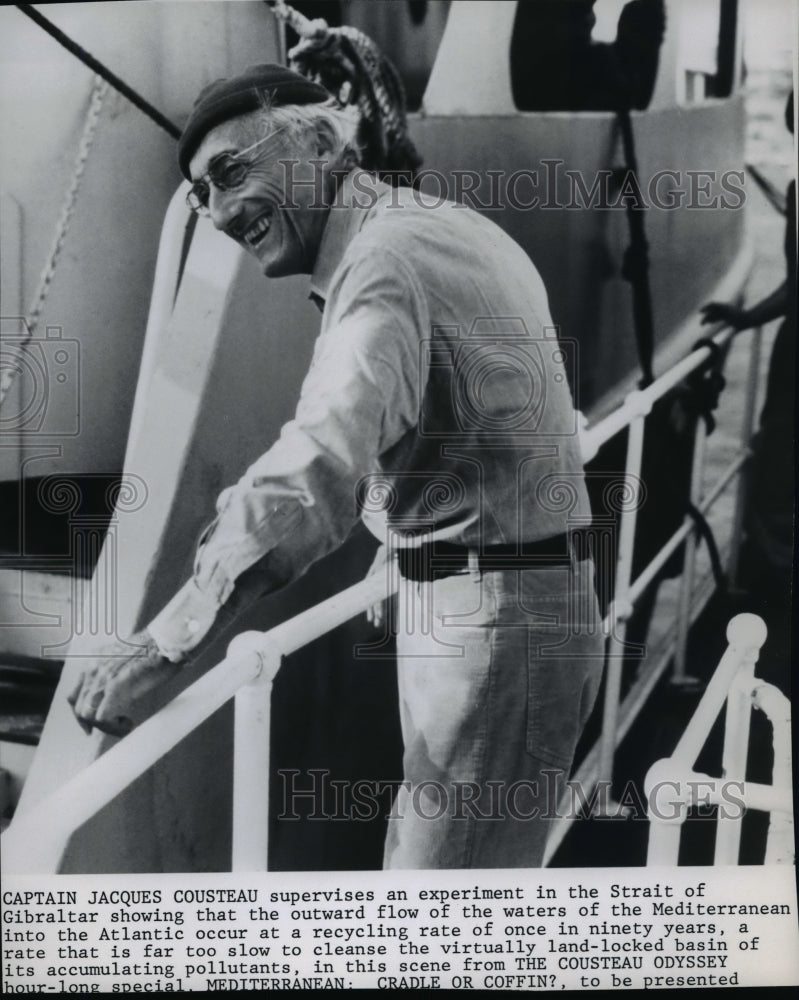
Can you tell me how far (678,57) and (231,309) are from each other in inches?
32.0

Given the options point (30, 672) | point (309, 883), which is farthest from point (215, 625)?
point (309, 883)

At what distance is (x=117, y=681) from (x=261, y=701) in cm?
27

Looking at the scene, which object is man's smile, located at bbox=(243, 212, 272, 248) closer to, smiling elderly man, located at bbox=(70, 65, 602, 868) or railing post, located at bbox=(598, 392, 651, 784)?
smiling elderly man, located at bbox=(70, 65, 602, 868)

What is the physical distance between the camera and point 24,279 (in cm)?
179

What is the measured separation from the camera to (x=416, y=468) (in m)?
1.75

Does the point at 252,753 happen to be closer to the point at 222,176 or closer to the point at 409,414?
the point at 409,414

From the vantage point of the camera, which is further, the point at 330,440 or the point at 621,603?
the point at 621,603

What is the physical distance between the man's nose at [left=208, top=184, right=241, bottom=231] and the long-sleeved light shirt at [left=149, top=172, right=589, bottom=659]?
15 cm

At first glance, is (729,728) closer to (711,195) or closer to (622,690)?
(622,690)

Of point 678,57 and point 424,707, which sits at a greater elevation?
point 678,57

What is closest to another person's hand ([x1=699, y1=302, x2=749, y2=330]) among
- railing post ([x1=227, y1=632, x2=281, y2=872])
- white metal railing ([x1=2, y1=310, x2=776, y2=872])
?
white metal railing ([x1=2, y1=310, x2=776, y2=872])

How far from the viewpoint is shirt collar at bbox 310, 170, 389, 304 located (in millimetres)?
1759

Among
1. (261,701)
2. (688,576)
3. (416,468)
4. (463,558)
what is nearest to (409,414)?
(416,468)

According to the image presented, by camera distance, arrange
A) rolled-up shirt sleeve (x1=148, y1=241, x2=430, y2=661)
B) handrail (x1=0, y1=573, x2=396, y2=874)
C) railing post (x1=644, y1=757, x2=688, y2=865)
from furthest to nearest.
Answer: railing post (x1=644, y1=757, x2=688, y2=865) < rolled-up shirt sleeve (x1=148, y1=241, x2=430, y2=661) < handrail (x1=0, y1=573, x2=396, y2=874)
